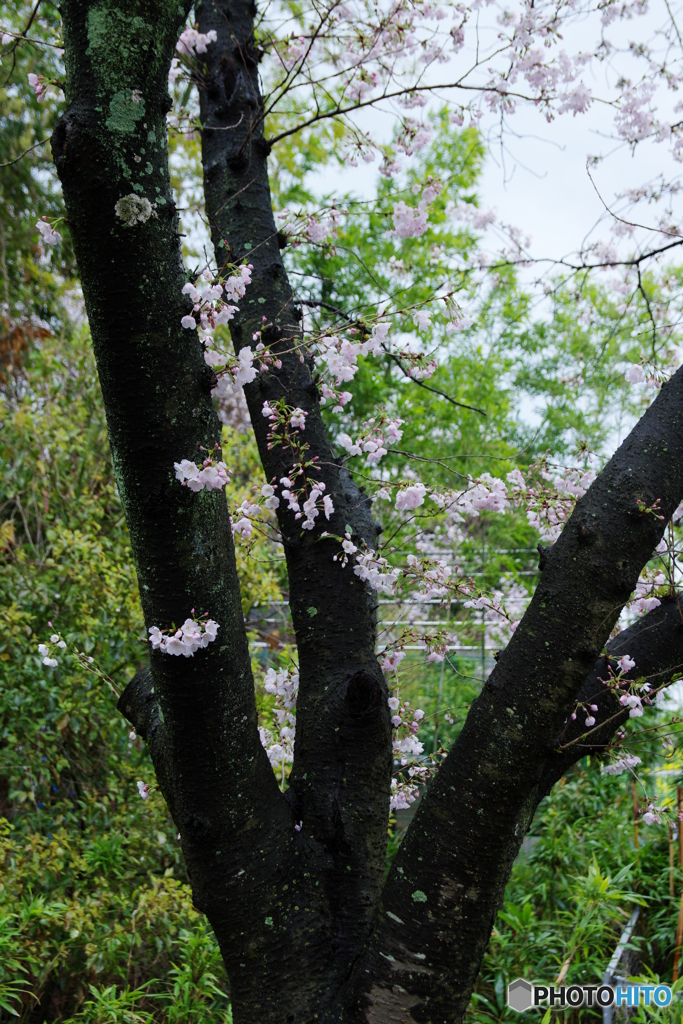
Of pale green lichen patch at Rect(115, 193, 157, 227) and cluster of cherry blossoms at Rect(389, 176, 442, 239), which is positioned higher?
cluster of cherry blossoms at Rect(389, 176, 442, 239)

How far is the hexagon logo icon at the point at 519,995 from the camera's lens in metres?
2.60

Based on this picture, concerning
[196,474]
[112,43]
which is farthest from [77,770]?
[112,43]

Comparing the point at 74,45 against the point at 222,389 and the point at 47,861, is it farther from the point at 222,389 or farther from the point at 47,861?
the point at 47,861

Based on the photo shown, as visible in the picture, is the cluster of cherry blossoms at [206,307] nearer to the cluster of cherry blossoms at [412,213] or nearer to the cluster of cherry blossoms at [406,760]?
the cluster of cherry blossoms at [406,760]

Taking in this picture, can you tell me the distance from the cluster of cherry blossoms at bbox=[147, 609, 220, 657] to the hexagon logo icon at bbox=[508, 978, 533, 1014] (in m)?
2.30

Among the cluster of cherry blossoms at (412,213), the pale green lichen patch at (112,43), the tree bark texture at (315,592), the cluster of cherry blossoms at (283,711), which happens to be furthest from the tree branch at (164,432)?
the cluster of cherry blossoms at (412,213)

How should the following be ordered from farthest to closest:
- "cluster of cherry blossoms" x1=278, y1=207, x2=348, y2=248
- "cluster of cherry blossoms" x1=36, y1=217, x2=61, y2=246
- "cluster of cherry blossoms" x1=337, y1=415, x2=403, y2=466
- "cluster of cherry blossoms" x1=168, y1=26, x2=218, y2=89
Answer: "cluster of cherry blossoms" x1=278, y1=207, x2=348, y2=248 < "cluster of cherry blossoms" x1=168, y1=26, x2=218, y2=89 < "cluster of cherry blossoms" x1=337, y1=415, x2=403, y2=466 < "cluster of cherry blossoms" x1=36, y1=217, x2=61, y2=246

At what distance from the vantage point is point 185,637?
3.78 feet

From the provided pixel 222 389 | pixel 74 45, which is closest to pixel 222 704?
pixel 222 389

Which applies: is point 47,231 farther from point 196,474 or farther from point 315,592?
point 315,592

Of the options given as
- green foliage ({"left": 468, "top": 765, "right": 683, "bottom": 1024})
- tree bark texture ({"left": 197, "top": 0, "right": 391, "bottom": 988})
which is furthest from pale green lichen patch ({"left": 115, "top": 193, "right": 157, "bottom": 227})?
green foliage ({"left": 468, "top": 765, "right": 683, "bottom": 1024})

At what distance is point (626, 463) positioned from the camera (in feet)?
4.68

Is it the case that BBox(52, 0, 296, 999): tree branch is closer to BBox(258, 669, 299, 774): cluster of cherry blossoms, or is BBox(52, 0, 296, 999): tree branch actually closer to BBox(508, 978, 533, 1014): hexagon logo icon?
BBox(258, 669, 299, 774): cluster of cherry blossoms

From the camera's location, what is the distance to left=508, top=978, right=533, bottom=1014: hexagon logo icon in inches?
102
